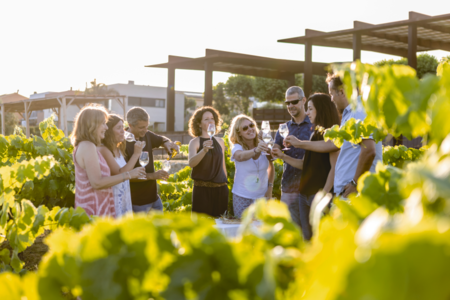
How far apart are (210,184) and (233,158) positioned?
522 mm

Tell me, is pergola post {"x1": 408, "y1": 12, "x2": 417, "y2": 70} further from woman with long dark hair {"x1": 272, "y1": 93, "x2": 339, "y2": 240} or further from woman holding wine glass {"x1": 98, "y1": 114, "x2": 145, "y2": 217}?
woman holding wine glass {"x1": 98, "y1": 114, "x2": 145, "y2": 217}

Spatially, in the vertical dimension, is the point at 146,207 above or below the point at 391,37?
below

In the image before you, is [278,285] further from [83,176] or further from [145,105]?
[145,105]

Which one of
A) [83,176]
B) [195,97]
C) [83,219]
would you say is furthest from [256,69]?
[195,97]

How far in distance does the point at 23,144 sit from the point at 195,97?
73.1 metres

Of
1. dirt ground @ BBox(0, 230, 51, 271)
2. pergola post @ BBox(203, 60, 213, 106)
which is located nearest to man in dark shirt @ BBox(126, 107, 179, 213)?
dirt ground @ BBox(0, 230, 51, 271)

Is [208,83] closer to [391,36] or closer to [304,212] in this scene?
[391,36]

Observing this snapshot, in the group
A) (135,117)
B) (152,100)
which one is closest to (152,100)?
(152,100)

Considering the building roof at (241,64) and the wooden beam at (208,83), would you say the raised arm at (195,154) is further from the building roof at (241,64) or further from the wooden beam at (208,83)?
the wooden beam at (208,83)

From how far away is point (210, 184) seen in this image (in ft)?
19.1

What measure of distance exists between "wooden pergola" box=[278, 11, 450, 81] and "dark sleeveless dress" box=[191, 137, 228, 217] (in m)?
13.2

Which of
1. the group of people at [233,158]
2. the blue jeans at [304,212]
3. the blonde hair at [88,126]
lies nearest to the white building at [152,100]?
the group of people at [233,158]

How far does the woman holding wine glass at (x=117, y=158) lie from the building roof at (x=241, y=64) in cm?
1897

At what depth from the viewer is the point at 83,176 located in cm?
385
